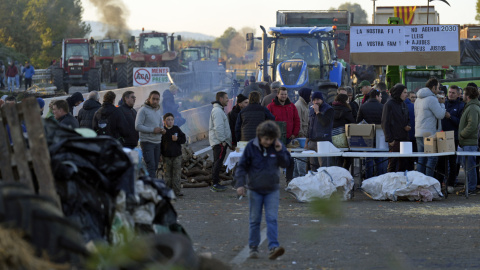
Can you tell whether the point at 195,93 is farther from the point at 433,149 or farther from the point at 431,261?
the point at 431,261

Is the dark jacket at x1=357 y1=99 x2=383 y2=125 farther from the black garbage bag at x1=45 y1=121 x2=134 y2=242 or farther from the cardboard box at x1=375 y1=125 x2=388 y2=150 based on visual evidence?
the black garbage bag at x1=45 y1=121 x2=134 y2=242

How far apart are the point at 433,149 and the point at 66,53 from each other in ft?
112

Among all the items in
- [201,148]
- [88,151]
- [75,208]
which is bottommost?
[201,148]

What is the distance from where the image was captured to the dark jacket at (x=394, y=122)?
47.9 ft

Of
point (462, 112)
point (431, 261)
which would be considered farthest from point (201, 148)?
point (431, 261)

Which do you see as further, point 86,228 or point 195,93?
point 195,93

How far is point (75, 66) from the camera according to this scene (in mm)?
43812

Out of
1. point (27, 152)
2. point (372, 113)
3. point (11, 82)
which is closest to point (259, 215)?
point (27, 152)

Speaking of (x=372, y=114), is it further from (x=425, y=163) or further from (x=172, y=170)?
(x=172, y=170)

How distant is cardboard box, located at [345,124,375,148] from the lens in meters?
14.9

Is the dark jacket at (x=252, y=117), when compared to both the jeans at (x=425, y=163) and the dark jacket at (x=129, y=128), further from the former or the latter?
the jeans at (x=425, y=163)

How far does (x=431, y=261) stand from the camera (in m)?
8.96

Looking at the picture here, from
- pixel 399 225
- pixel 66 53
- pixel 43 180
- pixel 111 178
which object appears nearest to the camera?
pixel 43 180

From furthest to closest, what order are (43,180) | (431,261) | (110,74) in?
(110,74) → (431,261) → (43,180)
